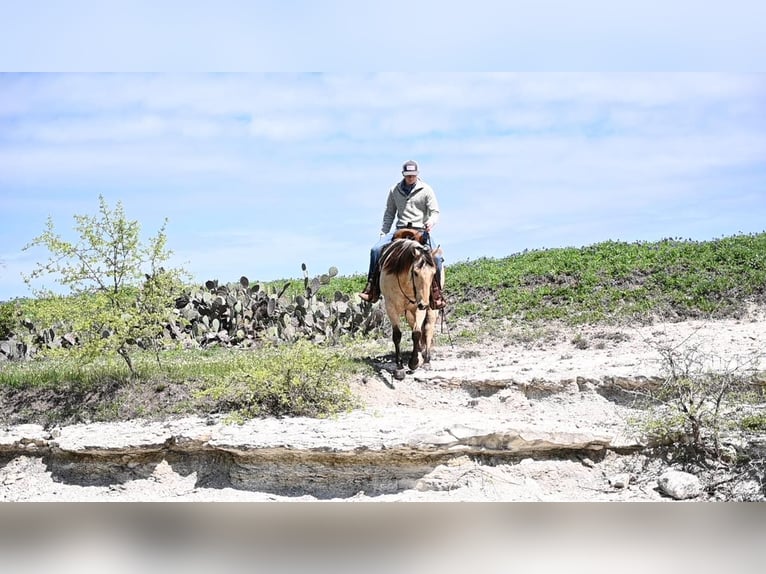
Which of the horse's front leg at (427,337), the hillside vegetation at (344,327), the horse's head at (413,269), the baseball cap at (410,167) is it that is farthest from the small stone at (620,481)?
the baseball cap at (410,167)

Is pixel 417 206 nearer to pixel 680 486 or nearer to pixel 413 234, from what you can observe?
pixel 413 234

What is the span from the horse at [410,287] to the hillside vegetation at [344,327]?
1.79 ft

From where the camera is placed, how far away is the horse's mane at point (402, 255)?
22.8ft

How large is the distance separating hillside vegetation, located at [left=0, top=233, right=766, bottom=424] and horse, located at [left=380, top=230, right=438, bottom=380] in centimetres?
55

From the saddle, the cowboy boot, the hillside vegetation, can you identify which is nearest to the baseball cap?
the saddle

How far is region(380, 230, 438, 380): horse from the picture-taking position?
273 inches

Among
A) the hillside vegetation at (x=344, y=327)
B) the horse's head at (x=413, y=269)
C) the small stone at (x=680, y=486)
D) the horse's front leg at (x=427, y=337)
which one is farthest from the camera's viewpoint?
the horse's front leg at (x=427, y=337)

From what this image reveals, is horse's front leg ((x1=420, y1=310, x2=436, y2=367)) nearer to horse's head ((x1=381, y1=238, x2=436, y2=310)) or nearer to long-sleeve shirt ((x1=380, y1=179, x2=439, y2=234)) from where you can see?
horse's head ((x1=381, y1=238, x2=436, y2=310))

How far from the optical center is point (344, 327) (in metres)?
10.4

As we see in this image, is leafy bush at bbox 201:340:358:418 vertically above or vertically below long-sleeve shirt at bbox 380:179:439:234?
below

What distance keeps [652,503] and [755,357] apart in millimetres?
1980

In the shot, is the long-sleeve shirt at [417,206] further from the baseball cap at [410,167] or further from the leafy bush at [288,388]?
the leafy bush at [288,388]

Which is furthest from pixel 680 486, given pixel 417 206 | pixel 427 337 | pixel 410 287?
pixel 417 206

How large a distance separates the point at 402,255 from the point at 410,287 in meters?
0.29
